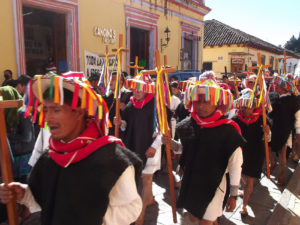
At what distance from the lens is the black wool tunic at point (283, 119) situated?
16.9 feet

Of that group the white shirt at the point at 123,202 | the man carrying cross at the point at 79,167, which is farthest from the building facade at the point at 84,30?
the white shirt at the point at 123,202

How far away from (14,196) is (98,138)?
2.25 feet

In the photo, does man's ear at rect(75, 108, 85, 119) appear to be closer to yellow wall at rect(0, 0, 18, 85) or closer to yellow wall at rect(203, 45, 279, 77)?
yellow wall at rect(0, 0, 18, 85)

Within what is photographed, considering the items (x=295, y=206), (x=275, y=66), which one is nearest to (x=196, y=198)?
(x=295, y=206)

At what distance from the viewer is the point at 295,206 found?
428 centimetres

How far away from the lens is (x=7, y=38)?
735 centimetres

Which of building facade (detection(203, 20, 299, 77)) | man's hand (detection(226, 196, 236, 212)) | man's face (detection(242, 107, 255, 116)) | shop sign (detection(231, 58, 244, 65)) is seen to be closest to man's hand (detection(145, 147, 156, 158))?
man's hand (detection(226, 196, 236, 212))

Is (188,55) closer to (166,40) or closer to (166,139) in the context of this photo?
(166,40)

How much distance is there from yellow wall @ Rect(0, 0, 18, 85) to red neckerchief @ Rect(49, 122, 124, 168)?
6.56 metres

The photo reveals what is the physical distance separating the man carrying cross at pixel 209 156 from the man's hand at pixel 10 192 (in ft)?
5.35

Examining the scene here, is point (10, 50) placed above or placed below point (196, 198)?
above

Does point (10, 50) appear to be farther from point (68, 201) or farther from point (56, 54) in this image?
point (68, 201)

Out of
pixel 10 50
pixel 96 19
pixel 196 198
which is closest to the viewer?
pixel 196 198

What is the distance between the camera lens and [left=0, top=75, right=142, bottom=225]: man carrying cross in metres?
1.66
